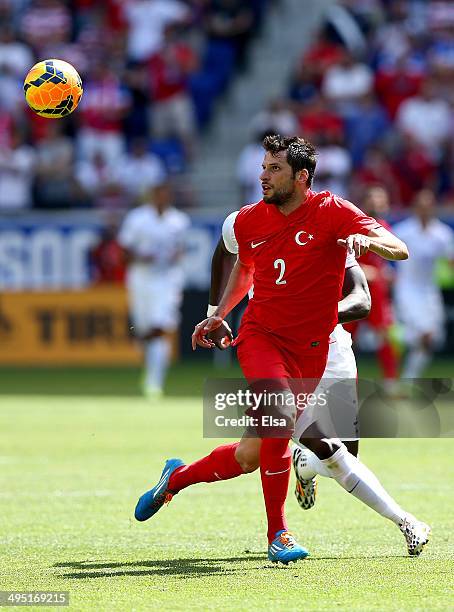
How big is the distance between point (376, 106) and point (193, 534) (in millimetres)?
14745

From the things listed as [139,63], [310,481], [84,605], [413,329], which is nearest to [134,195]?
[139,63]

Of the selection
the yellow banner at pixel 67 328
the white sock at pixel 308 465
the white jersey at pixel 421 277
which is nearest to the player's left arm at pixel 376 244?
the white sock at pixel 308 465

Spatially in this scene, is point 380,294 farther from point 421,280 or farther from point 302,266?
point 302,266

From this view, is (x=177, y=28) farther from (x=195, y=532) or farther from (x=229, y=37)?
(x=195, y=532)

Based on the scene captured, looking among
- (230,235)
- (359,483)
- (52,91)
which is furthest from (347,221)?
(52,91)

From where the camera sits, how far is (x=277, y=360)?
23.5 ft

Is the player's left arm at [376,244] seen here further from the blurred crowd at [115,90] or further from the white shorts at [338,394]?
the blurred crowd at [115,90]

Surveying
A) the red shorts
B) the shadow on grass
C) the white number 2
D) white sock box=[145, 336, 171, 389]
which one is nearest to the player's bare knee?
the red shorts

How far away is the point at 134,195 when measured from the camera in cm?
2230

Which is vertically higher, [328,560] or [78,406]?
[328,560]

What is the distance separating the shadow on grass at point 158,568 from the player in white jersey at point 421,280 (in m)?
10.7

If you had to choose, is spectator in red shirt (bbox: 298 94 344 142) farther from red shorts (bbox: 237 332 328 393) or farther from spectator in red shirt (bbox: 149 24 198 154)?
red shorts (bbox: 237 332 328 393)

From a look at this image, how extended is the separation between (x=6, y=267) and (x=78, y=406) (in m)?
6.37

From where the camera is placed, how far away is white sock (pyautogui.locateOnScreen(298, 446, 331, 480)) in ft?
25.8
